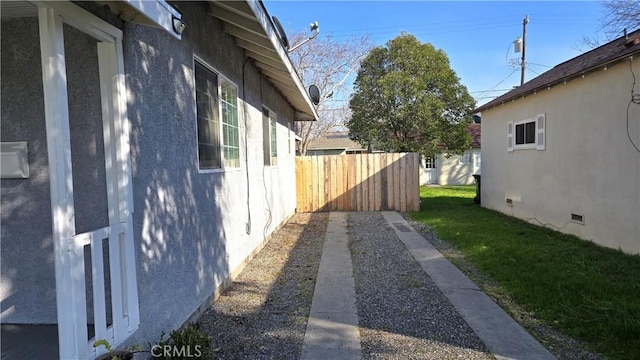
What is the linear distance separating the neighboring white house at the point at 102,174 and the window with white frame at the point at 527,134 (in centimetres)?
748

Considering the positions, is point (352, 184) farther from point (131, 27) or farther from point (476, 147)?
point (476, 147)

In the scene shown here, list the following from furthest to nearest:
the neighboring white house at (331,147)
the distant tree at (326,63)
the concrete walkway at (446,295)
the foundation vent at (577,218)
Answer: the neighboring white house at (331,147) < the distant tree at (326,63) < the foundation vent at (577,218) < the concrete walkway at (446,295)

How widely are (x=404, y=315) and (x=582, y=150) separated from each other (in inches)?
224

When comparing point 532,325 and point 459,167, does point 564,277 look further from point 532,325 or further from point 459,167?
point 459,167

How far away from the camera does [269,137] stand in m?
8.65

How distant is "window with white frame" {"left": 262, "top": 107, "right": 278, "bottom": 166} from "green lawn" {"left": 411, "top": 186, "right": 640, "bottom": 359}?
4.06 m

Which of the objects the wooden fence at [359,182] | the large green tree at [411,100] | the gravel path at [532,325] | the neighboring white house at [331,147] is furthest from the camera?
the neighboring white house at [331,147]

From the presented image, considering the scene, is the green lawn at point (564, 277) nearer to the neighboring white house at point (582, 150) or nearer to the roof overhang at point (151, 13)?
the neighboring white house at point (582, 150)

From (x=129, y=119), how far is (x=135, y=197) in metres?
0.57

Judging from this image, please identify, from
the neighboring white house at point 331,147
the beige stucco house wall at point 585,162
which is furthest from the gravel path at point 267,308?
the neighboring white house at point 331,147

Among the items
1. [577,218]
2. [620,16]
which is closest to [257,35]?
[577,218]

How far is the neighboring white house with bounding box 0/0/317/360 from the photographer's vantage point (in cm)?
218

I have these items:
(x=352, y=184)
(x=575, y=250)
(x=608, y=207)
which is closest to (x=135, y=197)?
(x=575, y=250)

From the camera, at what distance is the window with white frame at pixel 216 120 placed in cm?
445
